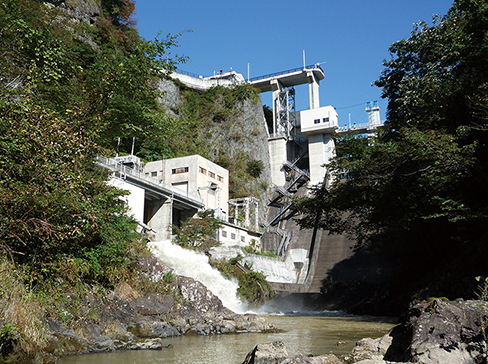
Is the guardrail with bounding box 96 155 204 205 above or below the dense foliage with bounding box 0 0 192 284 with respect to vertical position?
above

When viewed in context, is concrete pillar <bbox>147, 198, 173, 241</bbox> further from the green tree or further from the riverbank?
the riverbank

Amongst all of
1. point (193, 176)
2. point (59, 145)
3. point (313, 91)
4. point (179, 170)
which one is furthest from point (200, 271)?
point (313, 91)

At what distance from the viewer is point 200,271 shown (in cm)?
2911

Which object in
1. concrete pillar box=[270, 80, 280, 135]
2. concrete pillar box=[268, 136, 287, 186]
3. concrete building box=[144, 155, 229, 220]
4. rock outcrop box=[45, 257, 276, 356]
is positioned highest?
concrete pillar box=[270, 80, 280, 135]

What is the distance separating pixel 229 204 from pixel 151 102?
1052 inches

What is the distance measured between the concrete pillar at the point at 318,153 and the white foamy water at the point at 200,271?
3694cm

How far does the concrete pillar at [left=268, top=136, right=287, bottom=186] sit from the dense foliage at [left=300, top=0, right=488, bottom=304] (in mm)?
38584

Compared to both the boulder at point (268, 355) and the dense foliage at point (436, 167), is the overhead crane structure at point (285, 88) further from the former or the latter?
the boulder at point (268, 355)

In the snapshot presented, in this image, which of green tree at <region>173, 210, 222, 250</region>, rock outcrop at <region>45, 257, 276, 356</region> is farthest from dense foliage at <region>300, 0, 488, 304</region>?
green tree at <region>173, 210, 222, 250</region>

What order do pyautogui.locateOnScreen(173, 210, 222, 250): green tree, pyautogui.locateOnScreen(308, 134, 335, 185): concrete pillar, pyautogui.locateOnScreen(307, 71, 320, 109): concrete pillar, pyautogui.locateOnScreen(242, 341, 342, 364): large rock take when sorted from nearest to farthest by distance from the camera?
1. pyautogui.locateOnScreen(242, 341, 342, 364): large rock
2. pyautogui.locateOnScreen(173, 210, 222, 250): green tree
3. pyautogui.locateOnScreen(308, 134, 335, 185): concrete pillar
4. pyautogui.locateOnScreen(307, 71, 320, 109): concrete pillar

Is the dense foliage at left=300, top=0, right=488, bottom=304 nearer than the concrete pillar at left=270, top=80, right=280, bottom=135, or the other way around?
the dense foliage at left=300, top=0, right=488, bottom=304

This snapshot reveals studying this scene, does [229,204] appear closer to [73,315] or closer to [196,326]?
[196,326]

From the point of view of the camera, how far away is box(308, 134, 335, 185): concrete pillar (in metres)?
64.9

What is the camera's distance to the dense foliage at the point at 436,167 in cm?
1666
